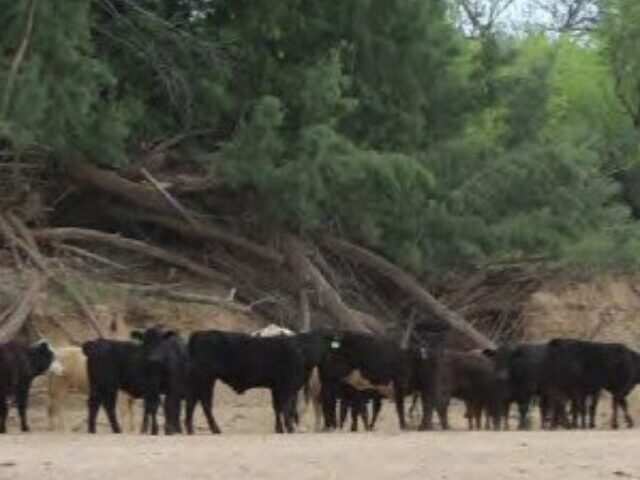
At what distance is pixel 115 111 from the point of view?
968 inches

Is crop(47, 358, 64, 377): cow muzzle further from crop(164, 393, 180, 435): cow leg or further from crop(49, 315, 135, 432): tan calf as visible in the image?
crop(164, 393, 180, 435): cow leg

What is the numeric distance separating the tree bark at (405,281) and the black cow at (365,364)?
8471 mm

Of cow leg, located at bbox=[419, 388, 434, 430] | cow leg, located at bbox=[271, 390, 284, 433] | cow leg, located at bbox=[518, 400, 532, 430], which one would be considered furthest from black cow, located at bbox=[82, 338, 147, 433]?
cow leg, located at bbox=[518, 400, 532, 430]

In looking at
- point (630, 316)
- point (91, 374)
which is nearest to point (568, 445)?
point (91, 374)

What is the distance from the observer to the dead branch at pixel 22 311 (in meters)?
23.1

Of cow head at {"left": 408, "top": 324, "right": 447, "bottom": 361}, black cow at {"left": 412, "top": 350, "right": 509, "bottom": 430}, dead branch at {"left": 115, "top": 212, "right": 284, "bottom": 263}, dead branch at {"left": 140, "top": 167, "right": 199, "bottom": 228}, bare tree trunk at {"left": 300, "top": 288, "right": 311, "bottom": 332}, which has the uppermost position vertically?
dead branch at {"left": 140, "top": 167, "right": 199, "bottom": 228}

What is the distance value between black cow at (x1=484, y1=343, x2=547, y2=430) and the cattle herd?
14 millimetres

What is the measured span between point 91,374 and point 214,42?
9.04 metres

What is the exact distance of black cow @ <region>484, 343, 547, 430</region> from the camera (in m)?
20.8

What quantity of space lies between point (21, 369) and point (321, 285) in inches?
351

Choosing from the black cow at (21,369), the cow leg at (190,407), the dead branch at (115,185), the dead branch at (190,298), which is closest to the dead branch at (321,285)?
the dead branch at (190,298)

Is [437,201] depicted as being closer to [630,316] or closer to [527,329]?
[527,329]

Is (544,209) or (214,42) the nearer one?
(214,42)

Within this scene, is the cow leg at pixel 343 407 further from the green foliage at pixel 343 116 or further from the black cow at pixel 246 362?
the green foliage at pixel 343 116
